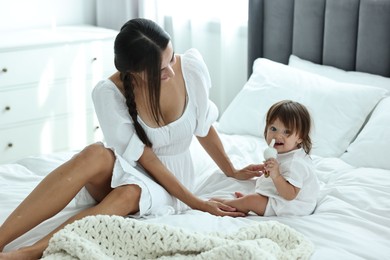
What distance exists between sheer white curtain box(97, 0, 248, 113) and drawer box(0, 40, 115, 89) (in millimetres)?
343

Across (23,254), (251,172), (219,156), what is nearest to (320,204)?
(251,172)

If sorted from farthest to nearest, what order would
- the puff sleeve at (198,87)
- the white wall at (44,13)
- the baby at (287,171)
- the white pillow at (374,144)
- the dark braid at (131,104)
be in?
the white wall at (44,13), the white pillow at (374,144), the puff sleeve at (198,87), the dark braid at (131,104), the baby at (287,171)

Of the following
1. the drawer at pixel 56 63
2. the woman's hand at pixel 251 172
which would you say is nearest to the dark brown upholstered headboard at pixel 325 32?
the woman's hand at pixel 251 172

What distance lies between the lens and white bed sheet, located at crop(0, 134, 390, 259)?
2.06 meters

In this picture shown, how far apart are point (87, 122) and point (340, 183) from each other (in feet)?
6.31

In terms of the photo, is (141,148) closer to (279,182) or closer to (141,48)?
(141,48)

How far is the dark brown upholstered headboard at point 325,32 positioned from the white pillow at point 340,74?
5cm

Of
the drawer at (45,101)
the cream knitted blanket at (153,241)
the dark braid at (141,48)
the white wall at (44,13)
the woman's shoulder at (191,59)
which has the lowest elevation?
the drawer at (45,101)

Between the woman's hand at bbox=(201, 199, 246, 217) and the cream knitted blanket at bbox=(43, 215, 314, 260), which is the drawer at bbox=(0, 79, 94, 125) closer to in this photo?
the woman's hand at bbox=(201, 199, 246, 217)

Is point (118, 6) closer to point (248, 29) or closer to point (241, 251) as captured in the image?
point (248, 29)

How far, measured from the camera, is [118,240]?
76.9 inches

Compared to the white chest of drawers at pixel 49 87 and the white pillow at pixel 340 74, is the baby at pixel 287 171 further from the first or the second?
the white chest of drawers at pixel 49 87

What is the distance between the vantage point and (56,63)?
3832 mm

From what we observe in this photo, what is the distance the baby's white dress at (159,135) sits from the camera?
2.30 meters
